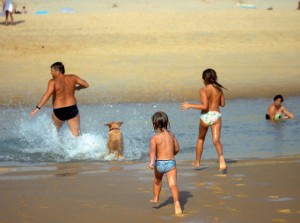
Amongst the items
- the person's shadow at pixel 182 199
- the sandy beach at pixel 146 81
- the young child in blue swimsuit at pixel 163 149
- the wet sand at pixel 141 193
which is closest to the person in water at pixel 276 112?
the sandy beach at pixel 146 81

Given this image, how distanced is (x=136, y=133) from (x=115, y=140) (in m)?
2.91

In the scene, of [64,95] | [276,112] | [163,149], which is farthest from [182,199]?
[276,112]

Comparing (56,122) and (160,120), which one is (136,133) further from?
(160,120)

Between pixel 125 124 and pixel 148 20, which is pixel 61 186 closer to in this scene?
pixel 125 124

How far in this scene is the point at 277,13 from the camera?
27578mm

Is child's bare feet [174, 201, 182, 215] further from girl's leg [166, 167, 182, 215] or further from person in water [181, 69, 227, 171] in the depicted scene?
person in water [181, 69, 227, 171]

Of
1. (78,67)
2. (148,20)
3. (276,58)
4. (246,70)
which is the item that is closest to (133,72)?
(78,67)

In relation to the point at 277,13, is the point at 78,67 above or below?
below

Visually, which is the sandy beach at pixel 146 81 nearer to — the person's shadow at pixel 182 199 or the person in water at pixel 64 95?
the person's shadow at pixel 182 199

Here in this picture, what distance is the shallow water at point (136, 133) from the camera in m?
11.3

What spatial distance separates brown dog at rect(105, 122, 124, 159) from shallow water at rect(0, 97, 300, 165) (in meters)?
0.16

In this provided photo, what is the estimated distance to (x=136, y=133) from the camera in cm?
1353

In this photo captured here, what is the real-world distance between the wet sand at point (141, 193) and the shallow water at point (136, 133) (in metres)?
1.05

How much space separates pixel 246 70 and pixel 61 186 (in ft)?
39.1
